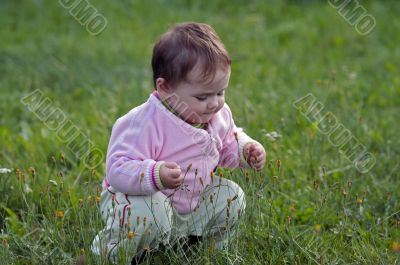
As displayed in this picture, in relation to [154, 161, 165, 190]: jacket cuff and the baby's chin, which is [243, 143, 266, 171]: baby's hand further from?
[154, 161, 165, 190]: jacket cuff

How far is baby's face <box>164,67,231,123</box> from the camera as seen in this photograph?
268 centimetres

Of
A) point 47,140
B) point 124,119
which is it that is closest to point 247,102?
point 47,140

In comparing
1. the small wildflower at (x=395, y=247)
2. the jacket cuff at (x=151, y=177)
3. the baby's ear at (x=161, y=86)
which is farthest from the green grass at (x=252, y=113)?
the baby's ear at (x=161, y=86)

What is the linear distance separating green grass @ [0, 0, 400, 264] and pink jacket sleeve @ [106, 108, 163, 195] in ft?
0.74

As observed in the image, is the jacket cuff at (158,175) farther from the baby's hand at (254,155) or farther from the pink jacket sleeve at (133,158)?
the baby's hand at (254,155)

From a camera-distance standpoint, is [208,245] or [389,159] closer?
[208,245]

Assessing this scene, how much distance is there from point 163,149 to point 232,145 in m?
0.35

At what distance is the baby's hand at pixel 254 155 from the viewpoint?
9.59 ft

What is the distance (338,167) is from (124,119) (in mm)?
1470

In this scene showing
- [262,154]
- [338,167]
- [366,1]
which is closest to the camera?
[262,154]

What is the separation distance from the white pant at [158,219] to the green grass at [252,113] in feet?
0.21

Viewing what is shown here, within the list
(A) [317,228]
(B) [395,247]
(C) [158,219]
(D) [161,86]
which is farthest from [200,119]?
(B) [395,247]

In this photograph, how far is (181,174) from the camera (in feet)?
8.77

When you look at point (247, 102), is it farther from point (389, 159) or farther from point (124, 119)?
point (124, 119)
